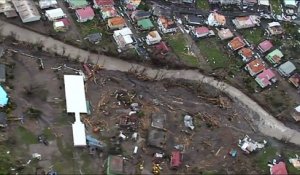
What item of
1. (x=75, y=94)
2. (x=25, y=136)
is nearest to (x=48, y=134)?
(x=25, y=136)

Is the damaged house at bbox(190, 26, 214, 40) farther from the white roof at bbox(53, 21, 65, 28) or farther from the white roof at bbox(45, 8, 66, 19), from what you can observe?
the white roof at bbox(45, 8, 66, 19)

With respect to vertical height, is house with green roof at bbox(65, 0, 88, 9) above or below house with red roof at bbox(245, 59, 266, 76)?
above

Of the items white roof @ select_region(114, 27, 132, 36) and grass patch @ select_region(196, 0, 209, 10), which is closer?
white roof @ select_region(114, 27, 132, 36)

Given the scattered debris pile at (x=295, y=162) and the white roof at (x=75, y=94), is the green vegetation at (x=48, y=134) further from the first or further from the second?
the scattered debris pile at (x=295, y=162)

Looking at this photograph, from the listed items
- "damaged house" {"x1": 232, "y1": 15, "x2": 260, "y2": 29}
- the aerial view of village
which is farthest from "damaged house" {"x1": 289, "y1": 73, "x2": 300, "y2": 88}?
"damaged house" {"x1": 232, "y1": 15, "x2": 260, "y2": 29}

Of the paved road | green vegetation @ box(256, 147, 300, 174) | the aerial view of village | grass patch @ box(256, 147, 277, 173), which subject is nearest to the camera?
the aerial view of village

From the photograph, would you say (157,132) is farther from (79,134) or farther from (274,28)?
(274,28)

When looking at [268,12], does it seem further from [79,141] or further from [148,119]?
[79,141]
